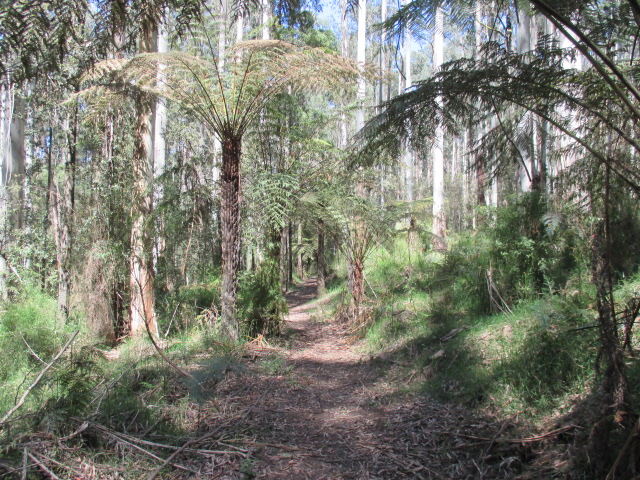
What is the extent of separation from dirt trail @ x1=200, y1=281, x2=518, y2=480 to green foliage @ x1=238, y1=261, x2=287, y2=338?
1225 mm

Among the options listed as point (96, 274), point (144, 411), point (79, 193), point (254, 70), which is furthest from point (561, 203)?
point (79, 193)

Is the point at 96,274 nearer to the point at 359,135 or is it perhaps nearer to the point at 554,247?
the point at 359,135

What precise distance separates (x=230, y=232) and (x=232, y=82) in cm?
218

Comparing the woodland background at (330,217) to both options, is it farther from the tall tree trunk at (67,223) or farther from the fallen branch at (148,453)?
the fallen branch at (148,453)

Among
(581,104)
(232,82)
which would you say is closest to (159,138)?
(232,82)

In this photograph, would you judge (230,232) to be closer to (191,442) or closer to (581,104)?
(191,442)

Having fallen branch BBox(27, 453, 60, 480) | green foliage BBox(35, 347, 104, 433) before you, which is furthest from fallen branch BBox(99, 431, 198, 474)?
fallen branch BBox(27, 453, 60, 480)

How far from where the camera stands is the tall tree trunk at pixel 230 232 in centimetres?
629

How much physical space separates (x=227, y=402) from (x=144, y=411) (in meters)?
0.83

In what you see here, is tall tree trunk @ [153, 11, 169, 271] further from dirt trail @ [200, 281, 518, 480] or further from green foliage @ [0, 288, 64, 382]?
dirt trail @ [200, 281, 518, 480]

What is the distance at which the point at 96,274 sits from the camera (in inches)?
277

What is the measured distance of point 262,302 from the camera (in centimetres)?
697

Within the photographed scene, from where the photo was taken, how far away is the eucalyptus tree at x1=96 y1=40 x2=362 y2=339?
577 cm

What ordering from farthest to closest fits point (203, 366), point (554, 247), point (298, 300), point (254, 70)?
point (298, 300)
point (254, 70)
point (554, 247)
point (203, 366)
